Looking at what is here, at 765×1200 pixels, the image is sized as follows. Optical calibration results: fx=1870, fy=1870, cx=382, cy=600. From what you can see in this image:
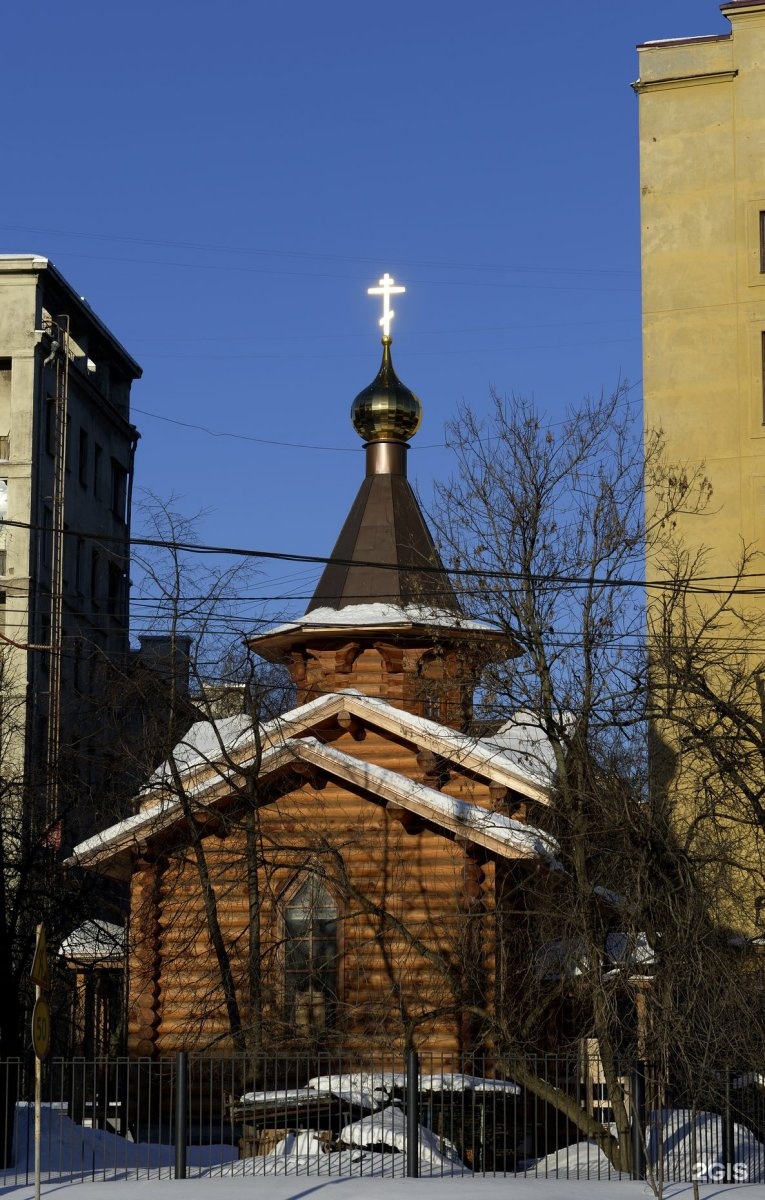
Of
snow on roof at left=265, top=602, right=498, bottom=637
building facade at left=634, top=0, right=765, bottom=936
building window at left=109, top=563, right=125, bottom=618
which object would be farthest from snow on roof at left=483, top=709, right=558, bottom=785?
building window at left=109, top=563, right=125, bottom=618

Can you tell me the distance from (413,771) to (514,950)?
12.2 ft

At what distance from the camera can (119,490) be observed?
177 feet

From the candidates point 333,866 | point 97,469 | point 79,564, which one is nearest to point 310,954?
point 333,866

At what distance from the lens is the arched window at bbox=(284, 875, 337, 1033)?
21609mm

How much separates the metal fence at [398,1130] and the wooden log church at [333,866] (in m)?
1.32

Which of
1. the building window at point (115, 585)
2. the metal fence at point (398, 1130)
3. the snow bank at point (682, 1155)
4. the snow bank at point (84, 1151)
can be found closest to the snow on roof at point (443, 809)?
the metal fence at point (398, 1130)

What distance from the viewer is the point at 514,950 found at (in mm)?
21047

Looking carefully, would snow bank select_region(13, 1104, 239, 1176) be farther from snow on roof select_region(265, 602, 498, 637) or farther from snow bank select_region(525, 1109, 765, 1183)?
snow on roof select_region(265, 602, 498, 637)

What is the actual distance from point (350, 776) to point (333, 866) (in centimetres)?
108

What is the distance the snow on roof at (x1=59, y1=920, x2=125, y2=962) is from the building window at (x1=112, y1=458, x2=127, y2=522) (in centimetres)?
2481

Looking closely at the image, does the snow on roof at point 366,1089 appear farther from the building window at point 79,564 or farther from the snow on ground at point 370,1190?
the building window at point 79,564

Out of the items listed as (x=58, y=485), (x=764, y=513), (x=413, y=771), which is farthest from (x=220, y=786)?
(x=58, y=485)

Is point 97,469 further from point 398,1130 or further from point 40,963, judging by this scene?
point 40,963

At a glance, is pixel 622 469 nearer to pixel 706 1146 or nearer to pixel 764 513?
pixel 706 1146
